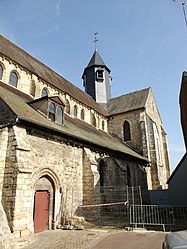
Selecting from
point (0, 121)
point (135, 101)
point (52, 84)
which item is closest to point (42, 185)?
point (0, 121)

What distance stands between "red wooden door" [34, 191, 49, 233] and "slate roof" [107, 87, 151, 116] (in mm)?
17406

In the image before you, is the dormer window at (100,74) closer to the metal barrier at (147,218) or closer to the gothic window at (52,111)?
the gothic window at (52,111)

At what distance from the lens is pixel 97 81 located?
96.6ft

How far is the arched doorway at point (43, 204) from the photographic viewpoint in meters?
9.73

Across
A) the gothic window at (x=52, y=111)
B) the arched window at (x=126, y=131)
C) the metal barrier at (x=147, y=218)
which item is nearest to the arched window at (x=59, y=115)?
the gothic window at (x=52, y=111)

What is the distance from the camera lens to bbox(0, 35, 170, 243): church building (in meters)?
8.56

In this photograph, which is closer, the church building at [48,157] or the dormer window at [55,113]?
the church building at [48,157]

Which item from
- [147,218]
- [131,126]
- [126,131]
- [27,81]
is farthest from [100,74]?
[147,218]

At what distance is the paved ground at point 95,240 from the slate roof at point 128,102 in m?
17.7

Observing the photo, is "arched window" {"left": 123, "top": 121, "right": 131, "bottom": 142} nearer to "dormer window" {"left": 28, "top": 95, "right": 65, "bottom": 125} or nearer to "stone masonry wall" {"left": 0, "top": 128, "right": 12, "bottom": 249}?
"dormer window" {"left": 28, "top": 95, "right": 65, "bottom": 125}

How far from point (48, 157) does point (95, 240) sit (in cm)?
435

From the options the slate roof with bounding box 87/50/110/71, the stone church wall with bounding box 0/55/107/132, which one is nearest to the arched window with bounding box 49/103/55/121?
the stone church wall with bounding box 0/55/107/132

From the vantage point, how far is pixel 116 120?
26.2 metres

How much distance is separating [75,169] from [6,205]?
15.7ft
